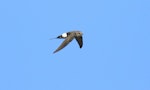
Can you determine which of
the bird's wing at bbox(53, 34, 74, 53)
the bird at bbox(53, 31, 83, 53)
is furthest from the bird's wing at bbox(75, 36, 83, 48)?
the bird's wing at bbox(53, 34, 74, 53)

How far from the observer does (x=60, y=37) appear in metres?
28.4

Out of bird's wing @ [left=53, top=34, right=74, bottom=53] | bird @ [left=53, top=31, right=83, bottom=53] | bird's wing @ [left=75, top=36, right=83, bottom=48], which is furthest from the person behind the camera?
bird's wing @ [left=75, top=36, right=83, bottom=48]

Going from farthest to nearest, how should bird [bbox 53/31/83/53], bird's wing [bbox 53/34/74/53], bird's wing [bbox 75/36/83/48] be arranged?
bird's wing [bbox 75/36/83/48], bird [bbox 53/31/83/53], bird's wing [bbox 53/34/74/53]

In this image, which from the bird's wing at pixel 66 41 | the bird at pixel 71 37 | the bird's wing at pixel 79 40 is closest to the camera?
the bird's wing at pixel 66 41

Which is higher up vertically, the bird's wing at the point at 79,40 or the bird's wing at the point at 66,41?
the bird's wing at the point at 79,40

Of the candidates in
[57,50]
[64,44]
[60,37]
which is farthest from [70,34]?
[57,50]

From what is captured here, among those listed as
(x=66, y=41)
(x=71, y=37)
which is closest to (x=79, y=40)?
(x=71, y=37)

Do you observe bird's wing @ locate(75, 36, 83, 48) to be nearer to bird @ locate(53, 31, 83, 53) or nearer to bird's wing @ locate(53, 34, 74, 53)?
bird @ locate(53, 31, 83, 53)

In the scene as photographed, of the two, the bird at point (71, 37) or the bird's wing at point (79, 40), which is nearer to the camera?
the bird at point (71, 37)

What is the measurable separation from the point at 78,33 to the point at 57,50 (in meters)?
5.27

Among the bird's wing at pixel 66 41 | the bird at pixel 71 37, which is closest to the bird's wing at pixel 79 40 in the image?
the bird at pixel 71 37

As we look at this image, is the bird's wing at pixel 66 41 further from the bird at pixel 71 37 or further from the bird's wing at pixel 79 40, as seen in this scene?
the bird's wing at pixel 79 40

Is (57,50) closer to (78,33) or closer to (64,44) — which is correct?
(64,44)

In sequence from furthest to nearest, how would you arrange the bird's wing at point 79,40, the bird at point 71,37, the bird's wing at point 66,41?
the bird's wing at point 79,40 → the bird at point 71,37 → the bird's wing at point 66,41
